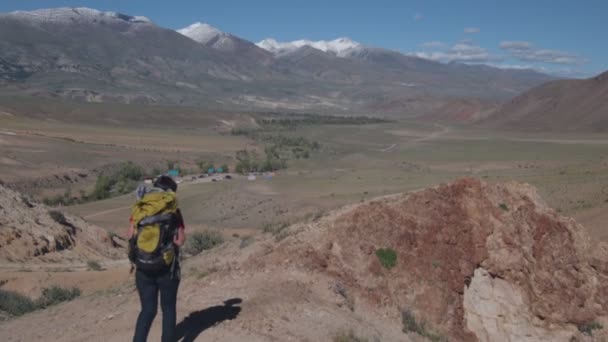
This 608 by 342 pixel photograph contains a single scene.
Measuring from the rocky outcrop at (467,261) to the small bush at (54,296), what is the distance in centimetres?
431

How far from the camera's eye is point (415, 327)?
415 inches

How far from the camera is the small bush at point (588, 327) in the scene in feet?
40.4

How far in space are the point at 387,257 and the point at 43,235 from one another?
13071 mm

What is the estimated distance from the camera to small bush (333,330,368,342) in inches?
328

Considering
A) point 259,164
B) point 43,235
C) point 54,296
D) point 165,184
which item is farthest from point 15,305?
point 259,164

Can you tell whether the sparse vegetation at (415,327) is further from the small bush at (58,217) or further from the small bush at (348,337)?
the small bush at (58,217)

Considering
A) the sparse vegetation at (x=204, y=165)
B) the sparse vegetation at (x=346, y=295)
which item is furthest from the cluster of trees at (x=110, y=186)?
the sparse vegetation at (x=346, y=295)

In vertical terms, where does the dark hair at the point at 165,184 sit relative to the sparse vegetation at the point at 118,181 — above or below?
above

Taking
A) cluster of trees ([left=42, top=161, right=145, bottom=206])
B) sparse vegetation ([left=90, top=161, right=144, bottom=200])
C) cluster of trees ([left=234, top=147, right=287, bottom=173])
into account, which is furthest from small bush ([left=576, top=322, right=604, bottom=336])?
cluster of trees ([left=234, top=147, right=287, bottom=173])

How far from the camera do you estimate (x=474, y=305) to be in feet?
39.4

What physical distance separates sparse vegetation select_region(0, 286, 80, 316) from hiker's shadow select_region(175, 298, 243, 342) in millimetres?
4793

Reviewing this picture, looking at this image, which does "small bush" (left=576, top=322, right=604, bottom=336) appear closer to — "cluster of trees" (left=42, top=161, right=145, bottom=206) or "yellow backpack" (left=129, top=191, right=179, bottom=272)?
"yellow backpack" (left=129, top=191, right=179, bottom=272)

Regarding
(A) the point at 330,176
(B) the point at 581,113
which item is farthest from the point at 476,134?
(A) the point at 330,176

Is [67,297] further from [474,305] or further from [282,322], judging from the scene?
[474,305]
